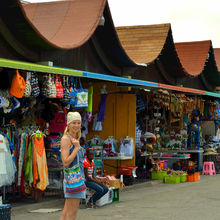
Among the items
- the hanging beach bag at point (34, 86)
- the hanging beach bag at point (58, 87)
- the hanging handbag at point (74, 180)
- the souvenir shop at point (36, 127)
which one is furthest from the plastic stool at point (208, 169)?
the hanging handbag at point (74, 180)

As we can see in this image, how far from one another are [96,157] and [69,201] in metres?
7.29

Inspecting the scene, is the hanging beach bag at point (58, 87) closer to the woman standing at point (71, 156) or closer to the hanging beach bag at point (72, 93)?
the hanging beach bag at point (72, 93)

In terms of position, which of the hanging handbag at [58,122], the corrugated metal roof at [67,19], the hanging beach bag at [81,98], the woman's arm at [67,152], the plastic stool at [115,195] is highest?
the corrugated metal roof at [67,19]

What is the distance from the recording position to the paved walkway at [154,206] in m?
11.1

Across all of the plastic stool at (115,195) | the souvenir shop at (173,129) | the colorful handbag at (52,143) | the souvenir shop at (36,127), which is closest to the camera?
the souvenir shop at (36,127)

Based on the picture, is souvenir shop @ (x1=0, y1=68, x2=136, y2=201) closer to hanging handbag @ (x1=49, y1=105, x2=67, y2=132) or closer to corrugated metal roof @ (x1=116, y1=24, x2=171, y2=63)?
hanging handbag @ (x1=49, y1=105, x2=67, y2=132)

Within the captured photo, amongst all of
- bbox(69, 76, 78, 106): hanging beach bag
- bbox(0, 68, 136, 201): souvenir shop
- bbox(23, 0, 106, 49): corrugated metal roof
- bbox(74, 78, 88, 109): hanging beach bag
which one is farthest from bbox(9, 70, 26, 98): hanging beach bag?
bbox(23, 0, 106, 49): corrugated metal roof

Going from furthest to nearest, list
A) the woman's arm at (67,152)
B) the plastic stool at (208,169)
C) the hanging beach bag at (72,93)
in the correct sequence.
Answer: the plastic stool at (208,169) → the hanging beach bag at (72,93) → the woman's arm at (67,152)

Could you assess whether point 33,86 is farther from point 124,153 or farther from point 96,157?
point 124,153

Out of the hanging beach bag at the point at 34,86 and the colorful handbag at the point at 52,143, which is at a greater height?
the hanging beach bag at the point at 34,86

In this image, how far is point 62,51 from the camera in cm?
1296

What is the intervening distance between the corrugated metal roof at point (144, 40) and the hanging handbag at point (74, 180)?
33.0 ft

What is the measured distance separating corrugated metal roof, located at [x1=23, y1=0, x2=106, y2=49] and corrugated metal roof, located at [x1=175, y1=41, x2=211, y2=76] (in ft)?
26.7

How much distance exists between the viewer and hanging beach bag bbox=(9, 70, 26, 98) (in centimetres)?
1094
